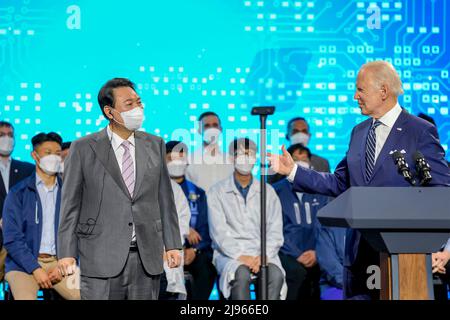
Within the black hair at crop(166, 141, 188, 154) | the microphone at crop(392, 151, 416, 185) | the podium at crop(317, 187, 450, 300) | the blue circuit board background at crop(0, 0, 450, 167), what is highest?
the blue circuit board background at crop(0, 0, 450, 167)

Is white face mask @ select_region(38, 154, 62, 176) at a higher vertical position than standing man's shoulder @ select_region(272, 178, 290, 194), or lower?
higher

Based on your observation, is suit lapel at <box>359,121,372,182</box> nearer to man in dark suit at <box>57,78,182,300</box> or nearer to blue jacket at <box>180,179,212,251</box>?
man in dark suit at <box>57,78,182,300</box>

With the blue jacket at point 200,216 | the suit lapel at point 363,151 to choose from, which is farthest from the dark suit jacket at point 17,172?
the suit lapel at point 363,151

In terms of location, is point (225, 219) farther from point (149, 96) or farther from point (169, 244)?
point (169, 244)

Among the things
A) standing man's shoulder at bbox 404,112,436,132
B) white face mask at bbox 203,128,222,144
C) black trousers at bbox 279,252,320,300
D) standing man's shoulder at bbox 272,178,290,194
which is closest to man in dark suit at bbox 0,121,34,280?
white face mask at bbox 203,128,222,144

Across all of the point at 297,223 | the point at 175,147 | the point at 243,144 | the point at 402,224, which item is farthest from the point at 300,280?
the point at 402,224

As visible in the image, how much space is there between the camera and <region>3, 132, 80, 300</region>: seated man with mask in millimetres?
5211

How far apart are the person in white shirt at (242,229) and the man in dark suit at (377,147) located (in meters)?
2.10

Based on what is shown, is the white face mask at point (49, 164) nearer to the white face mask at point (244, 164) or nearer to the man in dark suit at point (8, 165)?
the man in dark suit at point (8, 165)

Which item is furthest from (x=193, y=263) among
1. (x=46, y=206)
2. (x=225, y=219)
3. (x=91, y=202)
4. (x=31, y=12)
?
(x=31, y=12)

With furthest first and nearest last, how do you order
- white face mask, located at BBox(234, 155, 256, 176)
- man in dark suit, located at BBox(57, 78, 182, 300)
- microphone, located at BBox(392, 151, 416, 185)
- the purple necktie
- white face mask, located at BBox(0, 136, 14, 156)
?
1. white face mask, located at BBox(0, 136, 14, 156)
2. white face mask, located at BBox(234, 155, 256, 176)
3. the purple necktie
4. man in dark suit, located at BBox(57, 78, 182, 300)
5. microphone, located at BBox(392, 151, 416, 185)

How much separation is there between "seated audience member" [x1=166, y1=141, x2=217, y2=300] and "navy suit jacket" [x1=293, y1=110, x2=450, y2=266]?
2420 millimetres

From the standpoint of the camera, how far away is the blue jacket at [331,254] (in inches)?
218

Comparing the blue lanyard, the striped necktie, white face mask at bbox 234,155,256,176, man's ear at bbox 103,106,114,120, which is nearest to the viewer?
the striped necktie
